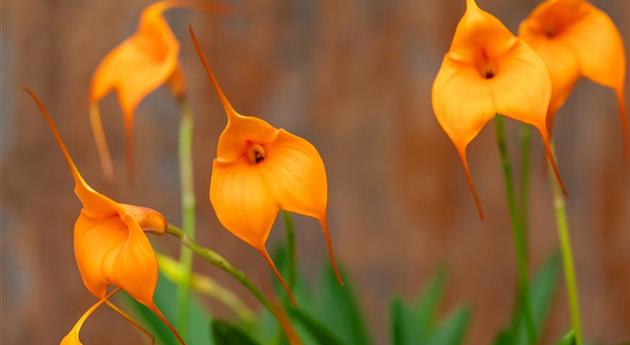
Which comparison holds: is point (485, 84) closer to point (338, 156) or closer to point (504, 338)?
point (504, 338)

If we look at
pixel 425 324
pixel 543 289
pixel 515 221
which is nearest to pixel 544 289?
pixel 543 289

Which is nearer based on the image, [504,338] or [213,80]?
[213,80]

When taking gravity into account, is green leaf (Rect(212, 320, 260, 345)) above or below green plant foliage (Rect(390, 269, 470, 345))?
above

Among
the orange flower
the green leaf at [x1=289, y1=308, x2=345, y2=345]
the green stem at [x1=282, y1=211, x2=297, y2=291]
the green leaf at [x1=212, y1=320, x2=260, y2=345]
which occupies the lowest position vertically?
the green leaf at [x1=289, y1=308, x2=345, y2=345]

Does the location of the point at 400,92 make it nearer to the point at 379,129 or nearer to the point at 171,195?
the point at 379,129

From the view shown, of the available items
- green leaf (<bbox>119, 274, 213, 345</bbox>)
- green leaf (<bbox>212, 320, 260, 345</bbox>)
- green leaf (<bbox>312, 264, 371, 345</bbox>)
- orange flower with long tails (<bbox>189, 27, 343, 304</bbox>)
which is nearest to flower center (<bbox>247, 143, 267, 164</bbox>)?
orange flower with long tails (<bbox>189, 27, 343, 304</bbox>)

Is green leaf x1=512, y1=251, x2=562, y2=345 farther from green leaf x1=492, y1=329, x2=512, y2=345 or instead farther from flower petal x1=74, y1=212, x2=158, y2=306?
flower petal x1=74, y1=212, x2=158, y2=306

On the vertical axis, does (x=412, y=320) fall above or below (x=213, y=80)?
below

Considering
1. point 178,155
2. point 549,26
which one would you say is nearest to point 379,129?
point 178,155
